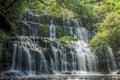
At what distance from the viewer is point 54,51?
19859mm

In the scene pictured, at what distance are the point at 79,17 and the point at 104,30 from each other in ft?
30.4

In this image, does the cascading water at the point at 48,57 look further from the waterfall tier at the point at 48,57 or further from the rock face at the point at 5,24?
the rock face at the point at 5,24

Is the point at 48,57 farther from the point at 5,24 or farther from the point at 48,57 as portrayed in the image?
the point at 5,24

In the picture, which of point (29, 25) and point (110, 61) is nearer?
point (110, 61)

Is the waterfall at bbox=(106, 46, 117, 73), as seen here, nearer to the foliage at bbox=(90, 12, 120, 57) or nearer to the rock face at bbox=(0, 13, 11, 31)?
the foliage at bbox=(90, 12, 120, 57)

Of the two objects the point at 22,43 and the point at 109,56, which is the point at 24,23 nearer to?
the point at 22,43

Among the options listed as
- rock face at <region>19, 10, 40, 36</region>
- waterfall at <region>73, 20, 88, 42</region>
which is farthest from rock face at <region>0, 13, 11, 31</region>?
waterfall at <region>73, 20, 88, 42</region>

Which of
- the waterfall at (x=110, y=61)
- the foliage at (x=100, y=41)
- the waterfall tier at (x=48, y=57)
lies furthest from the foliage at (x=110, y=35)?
the waterfall tier at (x=48, y=57)

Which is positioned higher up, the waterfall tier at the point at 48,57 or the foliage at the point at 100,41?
the foliage at the point at 100,41

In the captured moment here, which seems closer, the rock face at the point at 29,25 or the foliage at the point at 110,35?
the foliage at the point at 110,35

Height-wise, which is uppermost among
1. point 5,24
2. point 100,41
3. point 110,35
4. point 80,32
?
point 80,32

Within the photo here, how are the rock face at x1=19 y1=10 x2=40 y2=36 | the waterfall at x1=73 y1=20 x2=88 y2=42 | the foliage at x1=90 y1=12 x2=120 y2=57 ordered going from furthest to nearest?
the waterfall at x1=73 y1=20 x2=88 y2=42 < the rock face at x1=19 y1=10 x2=40 y2=36 < the foliage at x1=90 y1=12 x2=120 y2=57

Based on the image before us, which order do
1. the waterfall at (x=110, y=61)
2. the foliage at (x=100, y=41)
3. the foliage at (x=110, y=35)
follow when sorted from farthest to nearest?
the waterfall at (x=110, y=61) → the foliage at (x=100, y=41) → the foliage at (x=110, y=35)

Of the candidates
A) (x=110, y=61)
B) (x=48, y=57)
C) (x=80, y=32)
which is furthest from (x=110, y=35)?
(x=80, y=32)
